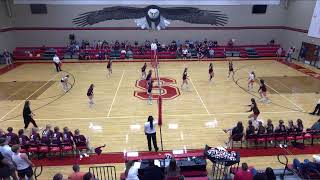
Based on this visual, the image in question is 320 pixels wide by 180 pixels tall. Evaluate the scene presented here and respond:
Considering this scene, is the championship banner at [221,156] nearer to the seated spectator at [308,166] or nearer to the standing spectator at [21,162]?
the seated spectator at [308,166]

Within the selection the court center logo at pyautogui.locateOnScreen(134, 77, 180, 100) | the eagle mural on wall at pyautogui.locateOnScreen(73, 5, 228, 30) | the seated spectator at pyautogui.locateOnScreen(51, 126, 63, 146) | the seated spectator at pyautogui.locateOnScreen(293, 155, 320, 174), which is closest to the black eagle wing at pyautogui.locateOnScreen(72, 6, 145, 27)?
the eagle mural on wall at pyautogui.locateOnScreen(73, 5, 228, 30)

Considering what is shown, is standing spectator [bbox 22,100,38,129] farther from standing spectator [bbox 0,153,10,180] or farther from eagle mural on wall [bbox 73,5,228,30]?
eagle mural on wall [bbox 73,5,228,30]

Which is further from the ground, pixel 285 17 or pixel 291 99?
pixel 285 17

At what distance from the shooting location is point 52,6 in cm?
3134

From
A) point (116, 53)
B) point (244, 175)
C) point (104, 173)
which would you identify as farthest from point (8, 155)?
point (116, 53)

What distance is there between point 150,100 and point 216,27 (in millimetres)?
19054

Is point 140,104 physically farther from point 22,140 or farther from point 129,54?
point 129,54

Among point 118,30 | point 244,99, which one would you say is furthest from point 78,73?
point 244,99

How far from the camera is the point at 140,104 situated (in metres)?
17.2

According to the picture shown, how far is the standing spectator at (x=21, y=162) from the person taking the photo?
25.8ft

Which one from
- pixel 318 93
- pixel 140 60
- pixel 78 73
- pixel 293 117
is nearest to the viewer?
pixel 293 117

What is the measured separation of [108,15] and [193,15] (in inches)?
378

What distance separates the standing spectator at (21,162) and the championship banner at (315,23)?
1080 inches

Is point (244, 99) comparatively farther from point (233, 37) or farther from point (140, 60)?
point (233, 37)
